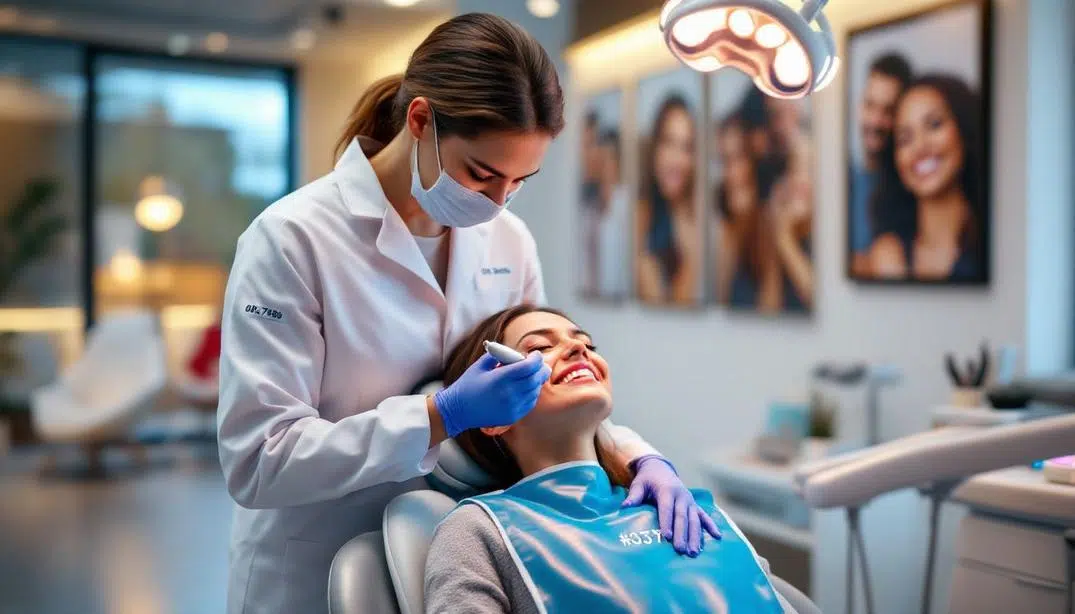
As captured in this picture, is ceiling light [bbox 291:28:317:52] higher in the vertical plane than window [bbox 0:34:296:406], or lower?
higher

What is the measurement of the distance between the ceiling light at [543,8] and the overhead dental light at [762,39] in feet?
11.0

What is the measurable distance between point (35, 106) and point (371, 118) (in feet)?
19.2

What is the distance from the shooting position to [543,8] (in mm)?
4672

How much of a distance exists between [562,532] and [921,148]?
2.11m

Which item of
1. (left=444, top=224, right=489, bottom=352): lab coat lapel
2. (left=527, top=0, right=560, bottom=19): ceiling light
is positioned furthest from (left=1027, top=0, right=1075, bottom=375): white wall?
(left=527, top=0, right=560, bottom=19): ceiling light

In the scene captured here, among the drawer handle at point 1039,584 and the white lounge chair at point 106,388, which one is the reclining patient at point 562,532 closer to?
the drawer handle at point 1039,584

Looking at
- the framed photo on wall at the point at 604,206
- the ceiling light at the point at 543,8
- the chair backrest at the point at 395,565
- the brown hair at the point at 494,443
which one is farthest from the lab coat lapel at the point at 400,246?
the ceiling light at the point at 543,8

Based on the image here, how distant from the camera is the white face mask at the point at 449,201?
4.73 feet

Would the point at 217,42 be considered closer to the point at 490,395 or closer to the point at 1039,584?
the point at 490,395

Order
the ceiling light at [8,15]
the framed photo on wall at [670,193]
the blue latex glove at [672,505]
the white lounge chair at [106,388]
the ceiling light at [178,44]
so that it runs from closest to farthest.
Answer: the blue latex glove at [672,505] → the framed photo on wall at [670,193] → the white lounge chair at [106,388] → the ceiling light at [8,15] → the ceiling light at [178,44]

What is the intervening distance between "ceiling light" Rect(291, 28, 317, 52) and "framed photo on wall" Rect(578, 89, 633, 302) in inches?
96.3

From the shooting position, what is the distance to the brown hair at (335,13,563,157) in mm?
1370

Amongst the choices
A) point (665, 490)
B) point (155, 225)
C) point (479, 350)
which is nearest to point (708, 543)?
point (665, 490)

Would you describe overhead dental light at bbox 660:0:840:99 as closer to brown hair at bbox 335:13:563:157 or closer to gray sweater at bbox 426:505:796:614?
brown hair at bbox 335:13:563:157
